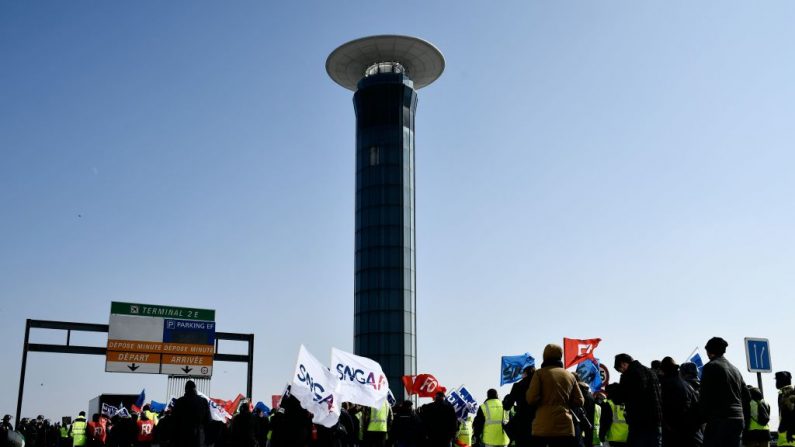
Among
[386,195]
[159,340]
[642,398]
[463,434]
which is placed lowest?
[463,434]

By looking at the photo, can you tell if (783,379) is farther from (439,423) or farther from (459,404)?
(459,404)

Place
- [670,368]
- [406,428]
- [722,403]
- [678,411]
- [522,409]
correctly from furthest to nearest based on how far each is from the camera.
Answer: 1. [406,428]
2. [522,409]
3. [670,368]
4. [678,411]
5. [722,403]

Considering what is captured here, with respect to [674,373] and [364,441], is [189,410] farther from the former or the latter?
[674,373]

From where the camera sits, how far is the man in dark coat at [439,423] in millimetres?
15906

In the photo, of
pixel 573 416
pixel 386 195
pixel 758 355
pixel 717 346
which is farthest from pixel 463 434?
pixel 386 195

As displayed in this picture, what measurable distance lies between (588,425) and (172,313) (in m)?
34.5

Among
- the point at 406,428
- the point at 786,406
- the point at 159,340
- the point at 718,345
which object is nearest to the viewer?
the point at 718,345

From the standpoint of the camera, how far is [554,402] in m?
9.05

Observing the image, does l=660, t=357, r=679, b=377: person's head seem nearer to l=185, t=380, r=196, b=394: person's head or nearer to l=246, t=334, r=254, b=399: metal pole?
l=185, t=380, r=196, b=394: person's head

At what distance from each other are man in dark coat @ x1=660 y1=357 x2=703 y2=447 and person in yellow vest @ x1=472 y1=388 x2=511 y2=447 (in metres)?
5.73

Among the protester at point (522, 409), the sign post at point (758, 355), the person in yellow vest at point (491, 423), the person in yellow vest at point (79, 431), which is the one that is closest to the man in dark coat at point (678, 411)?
the protester at point (522, 409)

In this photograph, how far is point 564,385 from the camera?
905 centimetres

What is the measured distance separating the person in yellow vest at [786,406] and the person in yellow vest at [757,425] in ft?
2.17

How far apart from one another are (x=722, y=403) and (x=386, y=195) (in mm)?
76908
